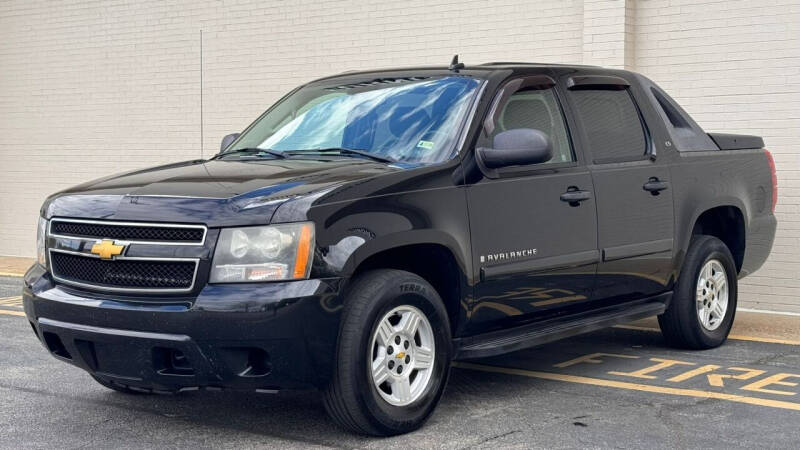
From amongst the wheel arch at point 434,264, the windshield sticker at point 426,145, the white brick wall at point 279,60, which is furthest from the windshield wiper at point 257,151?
the white brick wall at point 279,60

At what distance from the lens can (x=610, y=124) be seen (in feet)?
23.2

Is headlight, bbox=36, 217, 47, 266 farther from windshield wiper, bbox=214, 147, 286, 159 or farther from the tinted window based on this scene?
the tinted window

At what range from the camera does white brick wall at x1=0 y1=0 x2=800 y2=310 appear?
10055 millimetres

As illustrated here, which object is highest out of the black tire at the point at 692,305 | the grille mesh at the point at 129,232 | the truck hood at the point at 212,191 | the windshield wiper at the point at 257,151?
the windshield wiper at the point at 257,151

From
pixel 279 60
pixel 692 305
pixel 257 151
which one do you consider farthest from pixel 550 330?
pixel 279 60

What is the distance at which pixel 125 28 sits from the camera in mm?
15031

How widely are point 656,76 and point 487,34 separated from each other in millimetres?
1910

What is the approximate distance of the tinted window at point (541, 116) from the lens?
21.0 ft

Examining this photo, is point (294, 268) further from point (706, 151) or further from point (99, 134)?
point (99, 134)

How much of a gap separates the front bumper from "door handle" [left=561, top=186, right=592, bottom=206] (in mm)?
1827

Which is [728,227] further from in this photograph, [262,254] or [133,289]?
[133,289]

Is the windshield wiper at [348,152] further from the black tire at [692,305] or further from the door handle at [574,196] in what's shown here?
the black tire at [692,305]

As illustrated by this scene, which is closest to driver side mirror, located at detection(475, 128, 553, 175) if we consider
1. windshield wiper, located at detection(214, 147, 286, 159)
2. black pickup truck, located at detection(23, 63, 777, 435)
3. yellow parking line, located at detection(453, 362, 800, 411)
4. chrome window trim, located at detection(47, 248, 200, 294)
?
black pickup truck, located at detection(23, 63, 777, 435)

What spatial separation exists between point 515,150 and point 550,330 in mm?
1128
